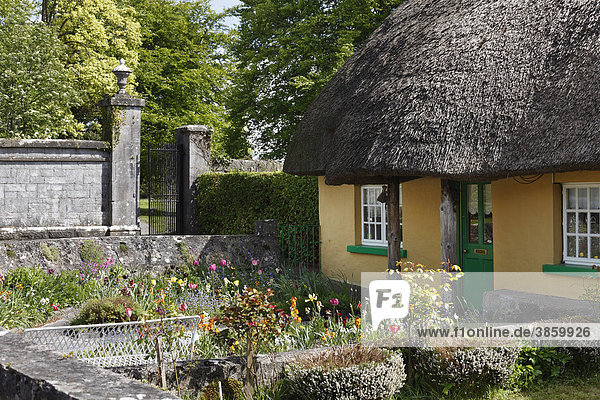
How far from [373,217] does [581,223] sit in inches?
152

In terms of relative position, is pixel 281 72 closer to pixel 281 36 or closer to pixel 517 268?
pixel 281 36

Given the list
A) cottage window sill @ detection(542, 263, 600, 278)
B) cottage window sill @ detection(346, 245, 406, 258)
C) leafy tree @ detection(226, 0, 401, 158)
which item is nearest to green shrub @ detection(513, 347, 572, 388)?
cottage window sill @ detection(542, 263, 600, 278)

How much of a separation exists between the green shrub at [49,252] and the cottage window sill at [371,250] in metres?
5.08

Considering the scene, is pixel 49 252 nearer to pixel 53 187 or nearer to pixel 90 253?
pixel 90 253

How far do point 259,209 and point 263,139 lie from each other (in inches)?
284

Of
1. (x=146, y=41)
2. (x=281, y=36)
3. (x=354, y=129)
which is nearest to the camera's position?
(x=354, y=129)

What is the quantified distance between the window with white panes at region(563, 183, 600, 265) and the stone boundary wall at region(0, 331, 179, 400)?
6848 millimetres

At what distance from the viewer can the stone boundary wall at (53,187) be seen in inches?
522

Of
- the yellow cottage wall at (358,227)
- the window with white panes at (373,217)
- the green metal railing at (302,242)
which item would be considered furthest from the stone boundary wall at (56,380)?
the green metal railing at (302,242)

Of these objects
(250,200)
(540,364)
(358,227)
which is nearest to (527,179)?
(540,364)

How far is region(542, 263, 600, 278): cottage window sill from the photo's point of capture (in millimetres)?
8062

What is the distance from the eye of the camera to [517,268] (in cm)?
891

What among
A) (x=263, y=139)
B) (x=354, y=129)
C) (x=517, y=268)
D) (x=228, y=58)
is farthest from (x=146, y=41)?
(x=517, y=268)

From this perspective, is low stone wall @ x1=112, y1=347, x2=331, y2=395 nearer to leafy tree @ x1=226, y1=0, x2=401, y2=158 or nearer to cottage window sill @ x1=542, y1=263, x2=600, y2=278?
cottage window sill @ x1=542, y1=263, x2=600, y2=278
